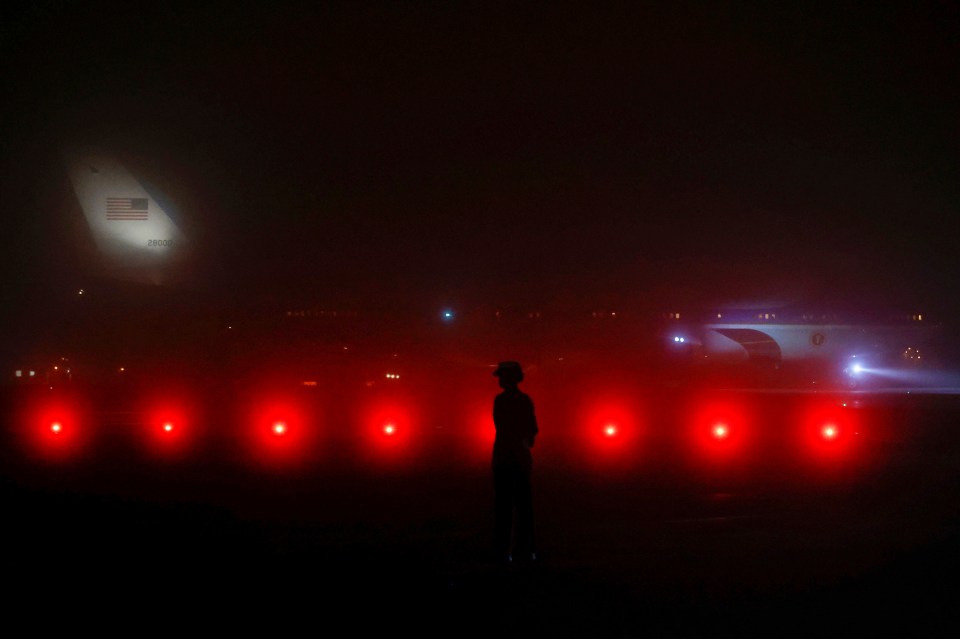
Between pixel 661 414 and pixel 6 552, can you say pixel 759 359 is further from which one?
pixel 6 552

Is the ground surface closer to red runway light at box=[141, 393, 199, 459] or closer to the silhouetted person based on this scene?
the silhouetted person

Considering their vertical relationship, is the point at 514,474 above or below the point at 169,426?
below

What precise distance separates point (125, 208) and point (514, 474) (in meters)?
25.4

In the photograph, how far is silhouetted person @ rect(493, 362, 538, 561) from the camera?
25.0 feet

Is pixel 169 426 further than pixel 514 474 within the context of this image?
Yes

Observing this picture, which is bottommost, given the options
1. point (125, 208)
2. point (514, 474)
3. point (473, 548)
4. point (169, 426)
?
point (473, 548)

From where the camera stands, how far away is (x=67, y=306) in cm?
2967

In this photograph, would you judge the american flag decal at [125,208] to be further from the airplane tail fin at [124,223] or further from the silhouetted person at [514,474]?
the silhouetted person at [514,474]

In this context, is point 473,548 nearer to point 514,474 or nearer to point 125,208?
point 514,474

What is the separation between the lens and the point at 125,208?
30.1 m

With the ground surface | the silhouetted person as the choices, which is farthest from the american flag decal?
the silhouetted person

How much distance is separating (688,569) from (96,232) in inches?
1062

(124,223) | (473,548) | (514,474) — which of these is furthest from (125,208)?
(514,474)

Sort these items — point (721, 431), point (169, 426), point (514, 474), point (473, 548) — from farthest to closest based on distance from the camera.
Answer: point (169, 426)
point (721, 431)
point (473, 548)
point (514, 474)
